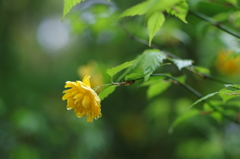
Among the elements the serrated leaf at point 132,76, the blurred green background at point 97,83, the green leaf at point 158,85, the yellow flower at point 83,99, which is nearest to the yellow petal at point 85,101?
the yellow flower at point 83,99

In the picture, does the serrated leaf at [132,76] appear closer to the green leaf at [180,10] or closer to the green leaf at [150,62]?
the green leaf at [150,62]

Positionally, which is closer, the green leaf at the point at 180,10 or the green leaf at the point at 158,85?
the green leaf at the point at 180,10

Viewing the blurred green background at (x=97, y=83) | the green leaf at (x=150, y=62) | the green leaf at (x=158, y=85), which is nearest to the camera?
the green leaf at (x=150, y=62)

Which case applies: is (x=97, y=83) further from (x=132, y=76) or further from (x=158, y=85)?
(x=132, y=76)

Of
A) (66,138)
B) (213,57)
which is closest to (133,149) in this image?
(66,138)

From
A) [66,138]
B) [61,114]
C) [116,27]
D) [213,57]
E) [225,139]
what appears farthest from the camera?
[61,114]

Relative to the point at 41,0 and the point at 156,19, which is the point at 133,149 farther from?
the point at 156,19

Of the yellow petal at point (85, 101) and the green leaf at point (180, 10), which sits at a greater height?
the green leaf at point (180, 10)

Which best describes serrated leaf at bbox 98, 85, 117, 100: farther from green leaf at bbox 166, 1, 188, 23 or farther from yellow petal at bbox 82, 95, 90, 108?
green leaf at bbox 166, 1, 188, 23
